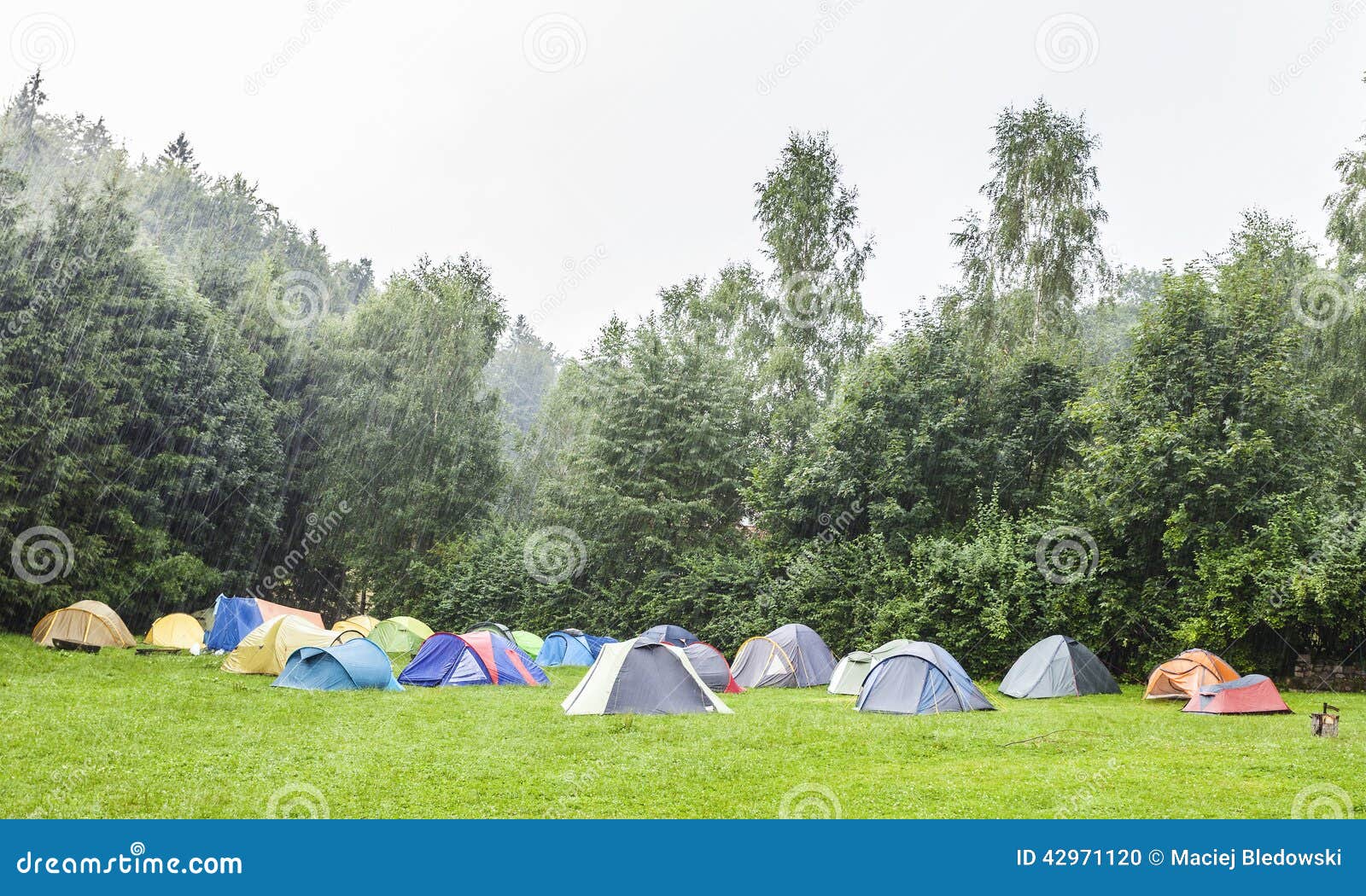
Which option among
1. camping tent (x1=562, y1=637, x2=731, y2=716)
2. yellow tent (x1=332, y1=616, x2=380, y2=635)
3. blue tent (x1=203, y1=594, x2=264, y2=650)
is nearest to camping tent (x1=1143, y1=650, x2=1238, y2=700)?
camping tent (x1=562, y1=637, x2=731, y2=716)

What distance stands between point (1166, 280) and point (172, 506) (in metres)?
28.9

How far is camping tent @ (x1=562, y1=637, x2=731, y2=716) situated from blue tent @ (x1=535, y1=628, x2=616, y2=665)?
34.6ft

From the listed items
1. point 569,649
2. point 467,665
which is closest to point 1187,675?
point 467,665

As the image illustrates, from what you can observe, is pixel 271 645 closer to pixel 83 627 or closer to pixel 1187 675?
pixel 83 627

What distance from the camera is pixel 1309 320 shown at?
2450 cm

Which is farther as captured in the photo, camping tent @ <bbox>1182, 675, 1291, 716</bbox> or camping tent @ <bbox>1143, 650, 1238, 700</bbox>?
camping tent @ <bbox>1143, 650, 1238, 700</bbox>

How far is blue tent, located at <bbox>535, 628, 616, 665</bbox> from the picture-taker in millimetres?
24719

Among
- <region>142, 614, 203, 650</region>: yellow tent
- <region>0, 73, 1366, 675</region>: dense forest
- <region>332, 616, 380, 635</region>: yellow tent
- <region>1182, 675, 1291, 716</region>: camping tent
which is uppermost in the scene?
<region>0, 73, 1366, 675</region>: dense forest

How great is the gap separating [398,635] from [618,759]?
1840 centimetres

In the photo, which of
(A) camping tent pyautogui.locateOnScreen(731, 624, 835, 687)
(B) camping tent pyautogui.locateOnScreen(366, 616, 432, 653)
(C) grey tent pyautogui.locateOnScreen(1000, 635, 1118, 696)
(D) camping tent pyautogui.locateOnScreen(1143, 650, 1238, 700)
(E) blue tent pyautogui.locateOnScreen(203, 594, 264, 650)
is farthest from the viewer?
(B) camping tent pyautogui.locateOnScreen(366, 616, 432, 653)

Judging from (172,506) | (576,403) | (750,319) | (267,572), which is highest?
(750,319)

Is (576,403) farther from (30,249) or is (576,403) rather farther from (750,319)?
(30,249)

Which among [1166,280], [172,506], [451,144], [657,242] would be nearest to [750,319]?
[657,242]

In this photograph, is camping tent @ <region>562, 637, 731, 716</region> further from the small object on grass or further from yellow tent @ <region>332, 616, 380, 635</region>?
yellow tent @ <region>332, 616, 380, 635</region>
